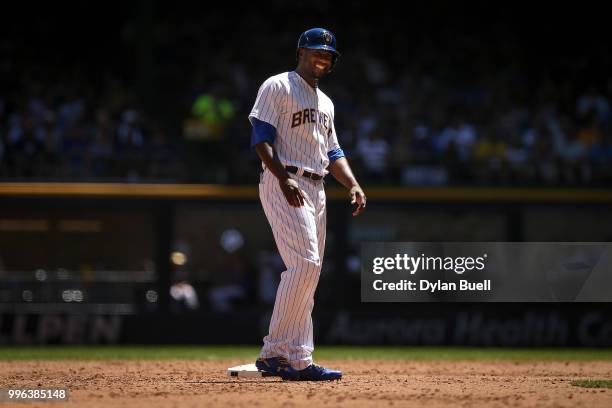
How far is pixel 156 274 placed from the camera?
1504cm

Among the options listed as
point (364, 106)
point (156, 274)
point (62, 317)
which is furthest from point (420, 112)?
point (62, 317)

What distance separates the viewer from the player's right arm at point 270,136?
6531 mm

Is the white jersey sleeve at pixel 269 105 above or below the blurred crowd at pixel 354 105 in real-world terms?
below

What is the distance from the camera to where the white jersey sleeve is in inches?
265

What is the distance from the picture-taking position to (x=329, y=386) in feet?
21.2

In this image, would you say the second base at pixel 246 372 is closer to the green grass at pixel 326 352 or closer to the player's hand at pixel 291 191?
the player's hand at pixel 291 191

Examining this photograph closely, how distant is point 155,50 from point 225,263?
5.11 m

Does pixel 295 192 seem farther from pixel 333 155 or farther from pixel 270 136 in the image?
pixel 333 155

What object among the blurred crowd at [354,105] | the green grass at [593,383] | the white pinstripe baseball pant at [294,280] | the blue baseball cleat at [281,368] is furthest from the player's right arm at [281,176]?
the blurred crowd at [354,105]

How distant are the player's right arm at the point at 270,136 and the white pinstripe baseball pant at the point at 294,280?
146mm

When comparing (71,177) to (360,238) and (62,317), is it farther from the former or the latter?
(360,238)

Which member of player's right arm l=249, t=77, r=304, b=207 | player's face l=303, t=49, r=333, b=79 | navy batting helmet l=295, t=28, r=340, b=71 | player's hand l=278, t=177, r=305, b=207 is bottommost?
player's hand l=278, t=177, r=305, b=207

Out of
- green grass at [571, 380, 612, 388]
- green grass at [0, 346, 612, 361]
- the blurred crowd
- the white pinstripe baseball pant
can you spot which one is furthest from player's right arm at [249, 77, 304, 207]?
the blurred crowd

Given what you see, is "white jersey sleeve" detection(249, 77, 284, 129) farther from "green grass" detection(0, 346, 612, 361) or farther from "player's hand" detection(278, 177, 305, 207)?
"green grass" detection(0, 346, 612, 361)
